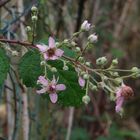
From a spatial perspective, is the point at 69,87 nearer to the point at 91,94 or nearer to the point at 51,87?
the point at 51,87

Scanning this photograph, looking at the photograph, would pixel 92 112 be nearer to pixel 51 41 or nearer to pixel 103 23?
pixel 103 23

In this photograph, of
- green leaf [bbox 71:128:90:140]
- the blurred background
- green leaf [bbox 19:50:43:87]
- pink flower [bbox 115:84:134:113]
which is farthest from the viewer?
green leaf [bbox 71:128:90:140]

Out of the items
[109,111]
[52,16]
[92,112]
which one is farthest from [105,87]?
[109,111]

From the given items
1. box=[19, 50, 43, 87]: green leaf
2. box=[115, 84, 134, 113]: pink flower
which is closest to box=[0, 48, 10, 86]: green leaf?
box=[19, 50, 43, 87]: green leaf

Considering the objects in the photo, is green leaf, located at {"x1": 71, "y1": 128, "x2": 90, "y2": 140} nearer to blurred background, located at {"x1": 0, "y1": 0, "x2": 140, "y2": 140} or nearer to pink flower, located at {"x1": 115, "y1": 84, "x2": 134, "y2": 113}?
blurred background, located at {"x1": 0, "y1": 0, "x2": 140, "y2": 140}

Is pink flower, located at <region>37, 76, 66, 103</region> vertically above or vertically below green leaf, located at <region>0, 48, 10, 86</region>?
below

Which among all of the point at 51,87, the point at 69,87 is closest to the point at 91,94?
the point at 69,87

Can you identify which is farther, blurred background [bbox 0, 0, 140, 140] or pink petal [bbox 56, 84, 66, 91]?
blurred background [bbox 0, 0, 140, 140]

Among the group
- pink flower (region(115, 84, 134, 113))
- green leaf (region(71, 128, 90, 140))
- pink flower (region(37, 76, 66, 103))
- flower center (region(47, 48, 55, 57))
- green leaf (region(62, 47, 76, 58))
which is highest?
green leaf (region(71, 128, 90, 140))
